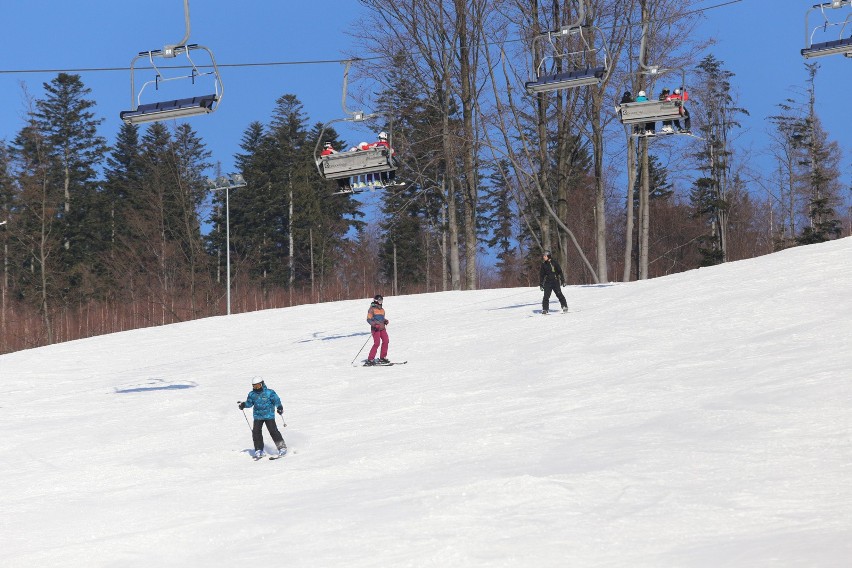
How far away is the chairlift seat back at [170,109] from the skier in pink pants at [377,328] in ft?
21.8

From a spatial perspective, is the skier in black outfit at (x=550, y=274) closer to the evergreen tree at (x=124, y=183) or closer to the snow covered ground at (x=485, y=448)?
Answer: the snow covered ground at (x=485, y=448)

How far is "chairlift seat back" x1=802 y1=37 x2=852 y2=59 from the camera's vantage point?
747 inches

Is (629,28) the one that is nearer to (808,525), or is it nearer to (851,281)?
(851,281)

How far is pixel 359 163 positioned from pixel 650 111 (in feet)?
21.4

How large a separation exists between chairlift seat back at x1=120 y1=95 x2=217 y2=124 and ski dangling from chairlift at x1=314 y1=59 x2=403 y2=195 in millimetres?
4877

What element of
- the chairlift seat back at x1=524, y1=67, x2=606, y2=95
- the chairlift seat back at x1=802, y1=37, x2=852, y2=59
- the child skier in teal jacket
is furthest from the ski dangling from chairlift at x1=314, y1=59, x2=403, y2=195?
the chairlift seat back at x1=802, y1=37, x2=852, y2=59

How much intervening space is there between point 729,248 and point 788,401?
64.0 metres

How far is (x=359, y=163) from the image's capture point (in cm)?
2200

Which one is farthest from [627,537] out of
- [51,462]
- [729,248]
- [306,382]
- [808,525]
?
[729,248]

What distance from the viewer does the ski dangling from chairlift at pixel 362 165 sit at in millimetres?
21797

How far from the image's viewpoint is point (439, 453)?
47.5 feet

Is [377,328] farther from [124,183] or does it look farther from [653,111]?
[124,183]

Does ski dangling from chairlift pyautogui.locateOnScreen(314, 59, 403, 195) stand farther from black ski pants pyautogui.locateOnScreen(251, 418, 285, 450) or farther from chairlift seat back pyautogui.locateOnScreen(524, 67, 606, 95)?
black ski pants pyautogui.locateOnScreen(251, 418, 285, 450)

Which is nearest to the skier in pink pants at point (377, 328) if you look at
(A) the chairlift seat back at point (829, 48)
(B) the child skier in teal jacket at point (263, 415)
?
(B) the child skier in teal jacket at point (263, 415)
